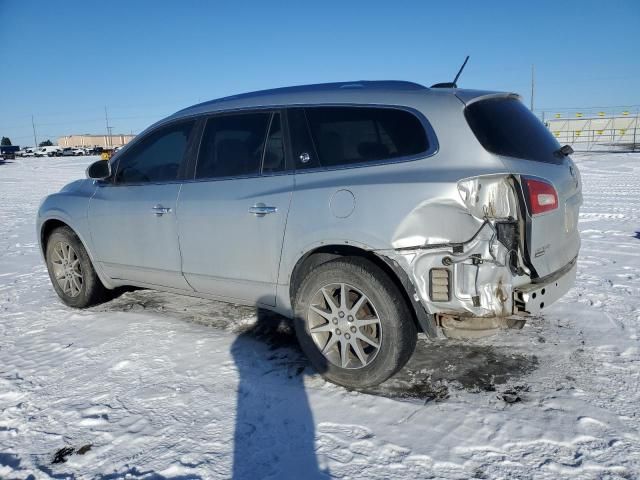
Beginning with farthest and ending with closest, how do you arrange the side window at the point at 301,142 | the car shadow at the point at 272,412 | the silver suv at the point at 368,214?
the side window at the point at 301,142 < the silver suv at the point at 368,214 < the car shadow at the point at 272,412

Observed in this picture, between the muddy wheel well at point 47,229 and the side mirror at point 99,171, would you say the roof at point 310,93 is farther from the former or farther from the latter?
the muddy wheel well at point 47,229

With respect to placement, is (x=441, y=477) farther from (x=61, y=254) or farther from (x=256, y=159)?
(x=61, y=254)

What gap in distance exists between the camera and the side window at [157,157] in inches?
167

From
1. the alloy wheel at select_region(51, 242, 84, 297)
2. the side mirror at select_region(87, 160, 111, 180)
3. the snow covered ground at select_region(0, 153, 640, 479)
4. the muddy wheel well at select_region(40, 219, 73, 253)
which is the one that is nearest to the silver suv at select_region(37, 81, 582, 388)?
the snow covered ground at select_region(0, 153, 640, 479)

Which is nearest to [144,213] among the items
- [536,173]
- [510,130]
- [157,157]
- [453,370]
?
[157,157]

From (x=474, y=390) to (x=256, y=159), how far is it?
2162 mm

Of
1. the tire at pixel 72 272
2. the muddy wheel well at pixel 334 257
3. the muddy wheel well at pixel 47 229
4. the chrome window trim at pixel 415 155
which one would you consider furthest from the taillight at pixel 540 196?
the muddy wheel well at pixel 47 229

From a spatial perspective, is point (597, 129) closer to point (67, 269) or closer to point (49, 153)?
point (67, 269)

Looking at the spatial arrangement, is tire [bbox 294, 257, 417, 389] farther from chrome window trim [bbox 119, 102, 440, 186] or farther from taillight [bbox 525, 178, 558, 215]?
taillight [bbox 525, 178, 558, 215]

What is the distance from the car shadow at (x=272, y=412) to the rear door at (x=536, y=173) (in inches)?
65.3

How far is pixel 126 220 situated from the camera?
4.46 m

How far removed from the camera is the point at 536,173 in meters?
3.03

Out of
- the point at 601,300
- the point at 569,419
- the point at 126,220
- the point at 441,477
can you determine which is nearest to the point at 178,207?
the point at 126,220

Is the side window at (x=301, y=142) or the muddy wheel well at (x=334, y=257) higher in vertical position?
the side window at (x=301, y=142)
